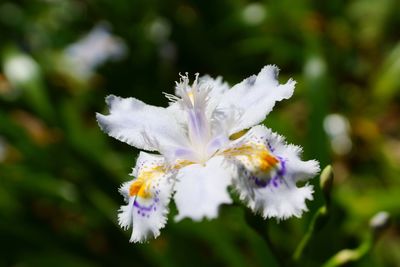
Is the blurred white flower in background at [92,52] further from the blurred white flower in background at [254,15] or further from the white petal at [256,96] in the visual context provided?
the white petal at [256,96]

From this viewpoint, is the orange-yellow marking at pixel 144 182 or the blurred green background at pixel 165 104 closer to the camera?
the orange-yellow marking at pixel 144 182

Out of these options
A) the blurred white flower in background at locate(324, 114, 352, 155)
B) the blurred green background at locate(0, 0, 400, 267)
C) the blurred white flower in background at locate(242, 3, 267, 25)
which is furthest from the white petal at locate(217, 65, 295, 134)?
the blurred white flower in background at locate(242, 3, 267, 25)

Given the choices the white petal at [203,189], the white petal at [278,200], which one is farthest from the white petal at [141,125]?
the white petal at [278,200]

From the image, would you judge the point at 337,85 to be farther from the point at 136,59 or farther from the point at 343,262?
the point at 343,262

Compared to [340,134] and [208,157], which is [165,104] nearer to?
[340,134]

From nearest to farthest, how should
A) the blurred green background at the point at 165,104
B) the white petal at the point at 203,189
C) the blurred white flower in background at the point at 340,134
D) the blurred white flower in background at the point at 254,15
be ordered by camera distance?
the white petal at the point at 203,189
the blurred green background at the point at 165,104
the blurred white flower in background at the point at 340,134
the blurred white flower in background at the point at 254,15

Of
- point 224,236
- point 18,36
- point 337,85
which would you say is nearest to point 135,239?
point 224,236

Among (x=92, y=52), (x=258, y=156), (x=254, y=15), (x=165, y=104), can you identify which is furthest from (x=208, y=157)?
(x=92, y=52)

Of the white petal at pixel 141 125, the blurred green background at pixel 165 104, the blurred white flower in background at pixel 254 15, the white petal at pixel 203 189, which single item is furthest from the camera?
the blurred white flower in background at pixel 254 15
